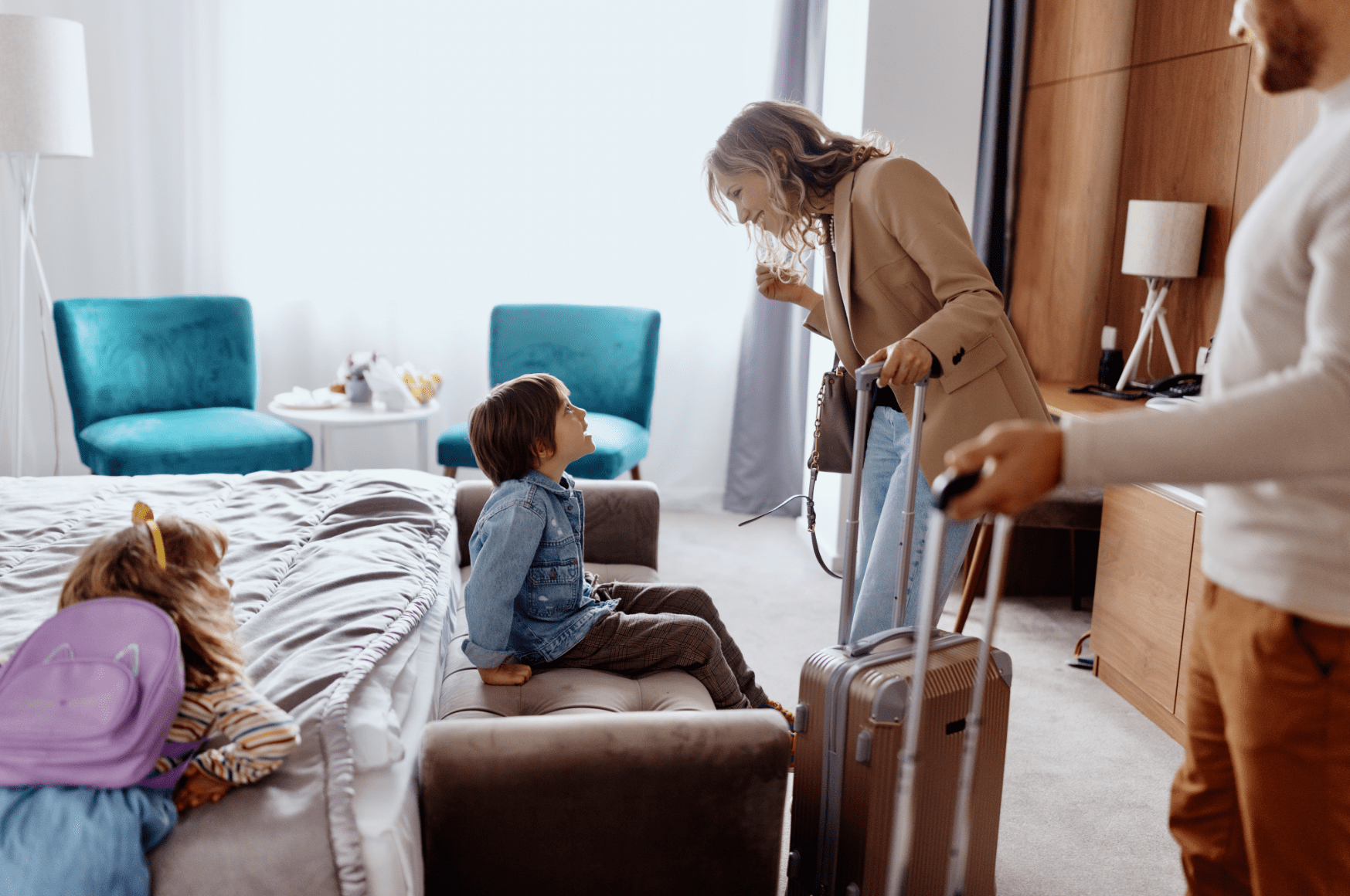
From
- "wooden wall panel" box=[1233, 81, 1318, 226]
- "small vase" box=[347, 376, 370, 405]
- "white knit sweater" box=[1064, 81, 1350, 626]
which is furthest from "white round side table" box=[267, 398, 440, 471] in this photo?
"white knit sweater" box=[1064, 81, 1350, 626]

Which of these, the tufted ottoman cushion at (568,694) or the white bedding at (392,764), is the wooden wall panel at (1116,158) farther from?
the white bedding at (392,764)

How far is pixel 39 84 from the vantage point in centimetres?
333

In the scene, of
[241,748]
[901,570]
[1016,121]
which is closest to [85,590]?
[241,748]

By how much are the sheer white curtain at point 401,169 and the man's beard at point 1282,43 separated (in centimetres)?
344

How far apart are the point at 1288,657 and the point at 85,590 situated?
1.35 metres

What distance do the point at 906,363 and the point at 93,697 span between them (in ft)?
3.80

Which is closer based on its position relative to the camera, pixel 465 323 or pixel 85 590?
pixel 85 590

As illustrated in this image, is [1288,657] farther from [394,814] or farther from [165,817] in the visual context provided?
[165,817]

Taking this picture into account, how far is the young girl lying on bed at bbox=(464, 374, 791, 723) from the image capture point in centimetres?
175

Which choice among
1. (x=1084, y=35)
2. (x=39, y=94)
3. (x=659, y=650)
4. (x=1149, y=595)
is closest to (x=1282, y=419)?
(x=659, y=650)

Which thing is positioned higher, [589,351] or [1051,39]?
[1051,39]

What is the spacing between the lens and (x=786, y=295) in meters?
2.01

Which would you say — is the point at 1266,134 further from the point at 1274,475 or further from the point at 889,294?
the point at 1274,475

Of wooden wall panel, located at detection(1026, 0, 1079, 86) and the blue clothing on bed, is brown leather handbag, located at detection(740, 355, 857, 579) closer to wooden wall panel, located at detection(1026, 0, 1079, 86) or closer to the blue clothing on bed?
the blue clothing on bed
